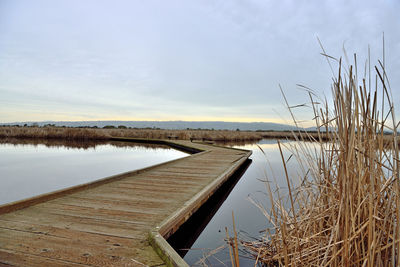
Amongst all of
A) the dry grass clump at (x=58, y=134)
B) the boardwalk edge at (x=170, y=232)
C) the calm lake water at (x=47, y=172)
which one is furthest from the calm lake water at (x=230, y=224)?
the dry grass clump at (x=58, y=134)

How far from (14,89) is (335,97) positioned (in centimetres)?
2327

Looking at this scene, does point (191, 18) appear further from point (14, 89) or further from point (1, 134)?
point (1, 134)

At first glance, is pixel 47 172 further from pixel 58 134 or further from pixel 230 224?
pixel 58 134

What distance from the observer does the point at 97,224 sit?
208cm

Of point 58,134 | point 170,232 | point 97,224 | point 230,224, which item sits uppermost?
point 58,134

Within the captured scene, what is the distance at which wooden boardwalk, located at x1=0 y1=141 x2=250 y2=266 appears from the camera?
154 centimetres

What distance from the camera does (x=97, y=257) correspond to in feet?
5.05

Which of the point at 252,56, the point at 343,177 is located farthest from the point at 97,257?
the point at 252,56

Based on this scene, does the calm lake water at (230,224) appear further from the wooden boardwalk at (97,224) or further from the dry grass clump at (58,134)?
the dry grass clump at (58,134)

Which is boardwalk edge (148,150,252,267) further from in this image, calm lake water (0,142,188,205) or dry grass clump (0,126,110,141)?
dry grass clump (0,126,110,141)

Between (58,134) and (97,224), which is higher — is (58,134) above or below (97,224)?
Answer: above

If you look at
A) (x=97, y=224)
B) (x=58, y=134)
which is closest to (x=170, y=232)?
(x=97, y=224)

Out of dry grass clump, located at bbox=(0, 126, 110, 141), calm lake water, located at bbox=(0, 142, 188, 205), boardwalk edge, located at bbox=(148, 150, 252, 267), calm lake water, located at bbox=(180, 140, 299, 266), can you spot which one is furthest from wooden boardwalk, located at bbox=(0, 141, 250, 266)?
dry grass clump, located at bbox=(0, 126, 110, 141)

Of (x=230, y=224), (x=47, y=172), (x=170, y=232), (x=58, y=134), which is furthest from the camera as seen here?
(x=58, y=134)
